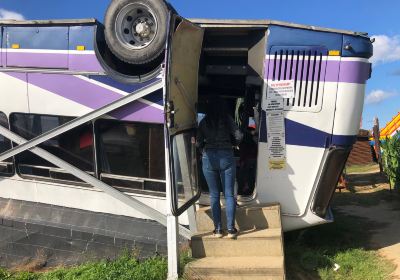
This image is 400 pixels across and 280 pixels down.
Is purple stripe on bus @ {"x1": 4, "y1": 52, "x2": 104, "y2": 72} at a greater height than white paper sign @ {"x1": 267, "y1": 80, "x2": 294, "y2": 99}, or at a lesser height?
greater

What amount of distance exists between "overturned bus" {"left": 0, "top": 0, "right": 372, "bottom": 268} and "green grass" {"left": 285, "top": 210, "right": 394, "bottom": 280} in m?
0.52

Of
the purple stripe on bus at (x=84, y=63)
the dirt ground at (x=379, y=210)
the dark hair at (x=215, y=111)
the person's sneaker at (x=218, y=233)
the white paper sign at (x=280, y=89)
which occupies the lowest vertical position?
the dirt ground at (x=379, y=210)

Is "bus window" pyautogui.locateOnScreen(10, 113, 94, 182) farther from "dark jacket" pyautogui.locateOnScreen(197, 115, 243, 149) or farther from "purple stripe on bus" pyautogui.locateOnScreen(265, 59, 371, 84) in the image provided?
"purple stripe on bus" pyautogui.locateOnScreen(265, 59, 371, 84)

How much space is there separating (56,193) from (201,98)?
8.01 ft

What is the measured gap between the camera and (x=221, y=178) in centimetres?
531

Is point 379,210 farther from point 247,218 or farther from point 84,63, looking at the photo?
point 84,63

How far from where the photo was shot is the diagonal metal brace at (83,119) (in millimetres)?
5288

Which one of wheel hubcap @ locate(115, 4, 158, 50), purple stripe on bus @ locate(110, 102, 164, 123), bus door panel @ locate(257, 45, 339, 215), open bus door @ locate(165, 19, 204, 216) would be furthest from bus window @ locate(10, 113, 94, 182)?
Result: bus door panel @ locate(257, 45, 339, 215)

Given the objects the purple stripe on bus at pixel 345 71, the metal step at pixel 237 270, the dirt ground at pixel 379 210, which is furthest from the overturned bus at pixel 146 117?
the dirt ground at pixel 379 210

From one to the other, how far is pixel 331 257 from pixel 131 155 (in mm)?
2958

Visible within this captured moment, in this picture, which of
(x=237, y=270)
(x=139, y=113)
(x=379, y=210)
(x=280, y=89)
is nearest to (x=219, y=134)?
(x=280, y=89)

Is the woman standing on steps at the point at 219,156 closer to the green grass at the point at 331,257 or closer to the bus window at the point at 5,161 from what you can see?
the green grass at the point at 331,257

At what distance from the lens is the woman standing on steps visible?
521cm

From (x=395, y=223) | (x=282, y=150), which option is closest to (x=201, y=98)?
(x=282, y=150)
